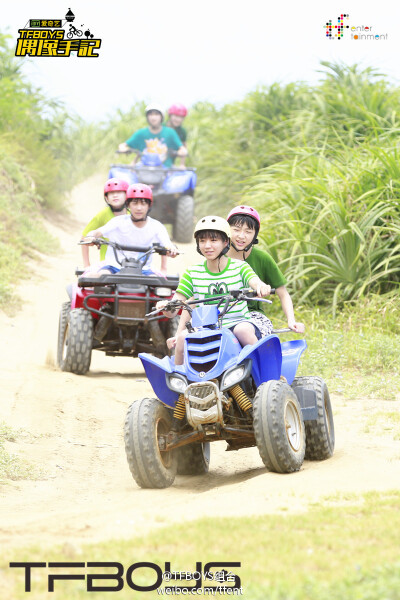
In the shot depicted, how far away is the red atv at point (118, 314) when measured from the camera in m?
9.10

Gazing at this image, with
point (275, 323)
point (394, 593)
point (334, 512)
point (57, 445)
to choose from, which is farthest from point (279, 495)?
point (275, 323)

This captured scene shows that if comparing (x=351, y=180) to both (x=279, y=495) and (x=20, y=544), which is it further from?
(x=20, y=544)

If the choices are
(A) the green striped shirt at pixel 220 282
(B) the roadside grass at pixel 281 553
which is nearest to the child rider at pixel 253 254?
(A) the green striped shirt at pixel 220 282

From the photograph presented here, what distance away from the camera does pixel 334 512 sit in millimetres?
4055

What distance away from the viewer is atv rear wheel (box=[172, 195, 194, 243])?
17312 mm

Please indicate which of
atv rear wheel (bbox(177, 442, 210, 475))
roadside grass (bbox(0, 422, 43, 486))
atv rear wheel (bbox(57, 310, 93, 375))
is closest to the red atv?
atv rear wheel (bbox(57, 310, 93, 375))

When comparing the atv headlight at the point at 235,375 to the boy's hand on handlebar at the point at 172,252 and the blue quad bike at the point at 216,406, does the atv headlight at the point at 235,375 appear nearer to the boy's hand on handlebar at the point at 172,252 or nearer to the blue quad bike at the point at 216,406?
the blue quad bike at the point at 216,406

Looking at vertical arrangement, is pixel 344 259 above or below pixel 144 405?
above

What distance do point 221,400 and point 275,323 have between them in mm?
5938

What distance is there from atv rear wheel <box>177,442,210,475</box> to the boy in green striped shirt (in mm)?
654

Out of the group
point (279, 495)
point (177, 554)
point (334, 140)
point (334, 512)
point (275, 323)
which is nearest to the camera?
point (177, 554)

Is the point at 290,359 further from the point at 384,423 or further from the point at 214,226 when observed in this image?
the point at 384,423

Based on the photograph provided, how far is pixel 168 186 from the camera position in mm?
17047

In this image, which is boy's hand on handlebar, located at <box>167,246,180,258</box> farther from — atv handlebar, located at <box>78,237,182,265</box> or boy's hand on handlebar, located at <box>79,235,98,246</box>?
boy's hand on handlebar, located at <box>79,235,98,246</box>
